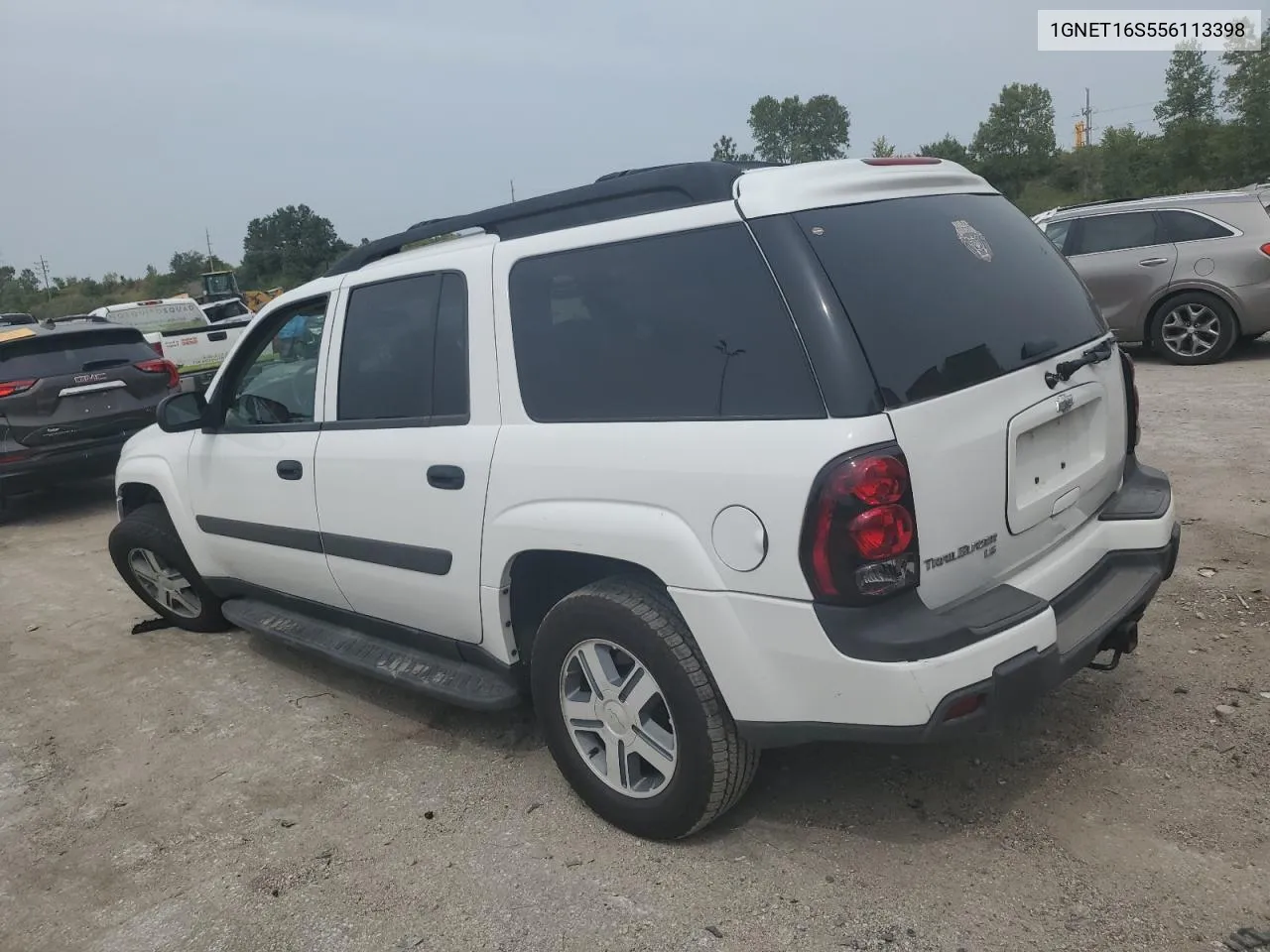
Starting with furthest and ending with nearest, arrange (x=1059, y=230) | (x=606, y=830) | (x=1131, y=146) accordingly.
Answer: (x=1131, y=146)
(x=1059, y=230)
(x=606, y=830)

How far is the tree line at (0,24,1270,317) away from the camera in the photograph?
39.1 meters

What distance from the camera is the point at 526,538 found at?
9.39 ft

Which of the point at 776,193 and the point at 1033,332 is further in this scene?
the point at 1033,332

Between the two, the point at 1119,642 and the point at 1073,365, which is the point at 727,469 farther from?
the point at 1119,642

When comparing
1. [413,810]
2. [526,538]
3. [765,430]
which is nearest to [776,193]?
[765,430]

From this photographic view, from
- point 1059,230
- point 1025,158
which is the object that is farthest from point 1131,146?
point 1059,230

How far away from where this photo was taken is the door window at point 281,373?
12.4ft

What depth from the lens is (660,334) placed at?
2.65m

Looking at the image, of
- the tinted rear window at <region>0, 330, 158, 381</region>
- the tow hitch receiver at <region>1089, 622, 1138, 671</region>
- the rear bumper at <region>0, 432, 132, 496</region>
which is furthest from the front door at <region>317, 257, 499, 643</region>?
the tinted rear window at <region>0, 330, 158, 381</region>

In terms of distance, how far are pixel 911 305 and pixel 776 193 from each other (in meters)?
0.46

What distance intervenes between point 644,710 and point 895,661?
0.79m

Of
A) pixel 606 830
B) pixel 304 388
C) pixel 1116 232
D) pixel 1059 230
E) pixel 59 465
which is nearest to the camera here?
pixel 606 830

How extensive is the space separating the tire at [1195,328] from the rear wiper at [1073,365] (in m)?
7.67

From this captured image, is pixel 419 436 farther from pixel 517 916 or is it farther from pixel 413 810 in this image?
pixel 517 916
